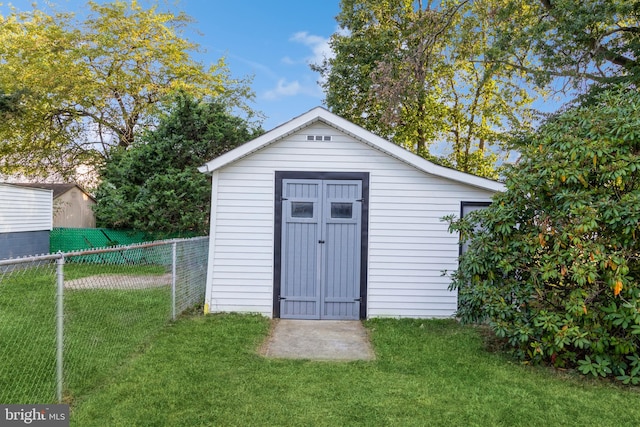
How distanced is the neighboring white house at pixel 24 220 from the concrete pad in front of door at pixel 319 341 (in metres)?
9.71

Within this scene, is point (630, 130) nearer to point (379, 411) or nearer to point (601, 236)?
point (601, 236)

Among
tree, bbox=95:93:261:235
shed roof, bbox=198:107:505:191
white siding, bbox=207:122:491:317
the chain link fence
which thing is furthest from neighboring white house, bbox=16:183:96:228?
shed roof, bbox=198:107:505:191

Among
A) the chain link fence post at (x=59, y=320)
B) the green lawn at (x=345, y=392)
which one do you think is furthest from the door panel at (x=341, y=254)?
the chain link fence post at (x=59, y=320)

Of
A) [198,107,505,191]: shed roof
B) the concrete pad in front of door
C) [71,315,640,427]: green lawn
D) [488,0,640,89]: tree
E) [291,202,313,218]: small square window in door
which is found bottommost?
the concrete pad in front of door

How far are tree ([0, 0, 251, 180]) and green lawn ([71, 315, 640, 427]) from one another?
16216mm

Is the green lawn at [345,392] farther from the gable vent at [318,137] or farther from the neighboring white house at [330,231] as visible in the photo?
the gable vent at [318,137]

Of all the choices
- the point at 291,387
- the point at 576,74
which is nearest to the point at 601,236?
the point at 291,387

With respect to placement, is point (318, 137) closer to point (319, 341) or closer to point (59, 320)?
point (319, 341)

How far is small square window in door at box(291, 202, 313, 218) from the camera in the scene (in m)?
6.42

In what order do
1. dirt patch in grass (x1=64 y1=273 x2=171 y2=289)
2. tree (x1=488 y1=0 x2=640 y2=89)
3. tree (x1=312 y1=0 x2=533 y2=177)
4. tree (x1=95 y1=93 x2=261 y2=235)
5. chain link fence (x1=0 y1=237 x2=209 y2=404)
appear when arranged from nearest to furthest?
chain link fence (x1=0 y1=237 x2=209 y2=404), dirt patch in grass (x1=64 y1=273 x2=171 y2=289), tree (x1=488 y1=0 x2=640 y2=89), tree (x1=95 y1=93 x2=261 y2=235), tree (x1=312 y1=0 x2=533 y2=177)

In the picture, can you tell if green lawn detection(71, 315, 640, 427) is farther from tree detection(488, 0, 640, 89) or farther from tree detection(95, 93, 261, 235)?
tree detection(95, 93, 261, 235)

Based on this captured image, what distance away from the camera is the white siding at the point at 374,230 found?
6.44 metres

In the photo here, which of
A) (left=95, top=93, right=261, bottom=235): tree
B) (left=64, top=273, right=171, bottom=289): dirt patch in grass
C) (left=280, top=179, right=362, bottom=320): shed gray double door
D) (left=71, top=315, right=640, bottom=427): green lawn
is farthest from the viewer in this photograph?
(left=95, top=93, right=261, bottom=235): tree

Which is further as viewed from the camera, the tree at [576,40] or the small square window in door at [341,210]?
the tree at [576,40]
